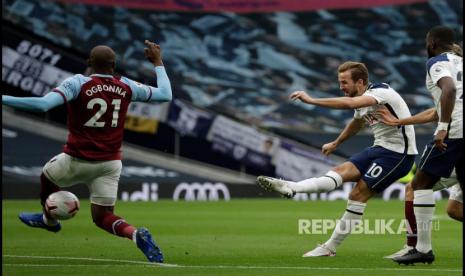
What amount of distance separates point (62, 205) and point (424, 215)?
3142 mm

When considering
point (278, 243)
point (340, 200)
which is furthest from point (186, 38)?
point (278, 243)

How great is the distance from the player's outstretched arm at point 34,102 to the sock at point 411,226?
137 inches

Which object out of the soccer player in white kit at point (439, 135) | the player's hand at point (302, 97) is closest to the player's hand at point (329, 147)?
the soccer player in white kit at point (439, 135)

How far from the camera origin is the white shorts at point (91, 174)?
9.48m

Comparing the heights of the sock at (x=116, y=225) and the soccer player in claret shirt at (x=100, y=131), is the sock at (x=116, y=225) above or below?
below

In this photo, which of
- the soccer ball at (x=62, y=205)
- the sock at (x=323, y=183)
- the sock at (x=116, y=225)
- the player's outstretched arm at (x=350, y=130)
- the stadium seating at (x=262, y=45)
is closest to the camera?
the sock at (x=116, y=225)

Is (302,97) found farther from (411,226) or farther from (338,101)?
(411,226)

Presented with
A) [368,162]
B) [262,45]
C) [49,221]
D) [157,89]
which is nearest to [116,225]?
[49,221]

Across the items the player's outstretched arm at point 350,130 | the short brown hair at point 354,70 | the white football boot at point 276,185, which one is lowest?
the white football boot at point 276,185

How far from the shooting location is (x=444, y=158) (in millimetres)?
9219

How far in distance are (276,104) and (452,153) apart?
22.6m

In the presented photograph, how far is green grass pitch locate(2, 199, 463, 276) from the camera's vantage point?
9.02 m

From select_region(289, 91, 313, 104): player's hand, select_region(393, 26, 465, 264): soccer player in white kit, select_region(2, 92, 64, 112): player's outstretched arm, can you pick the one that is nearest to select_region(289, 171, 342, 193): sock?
select_region(393, 26, 465, 264): soccer player in white kit

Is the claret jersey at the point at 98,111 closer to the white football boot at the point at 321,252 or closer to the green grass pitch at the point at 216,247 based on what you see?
the green grass pitch at the point at 216,247
